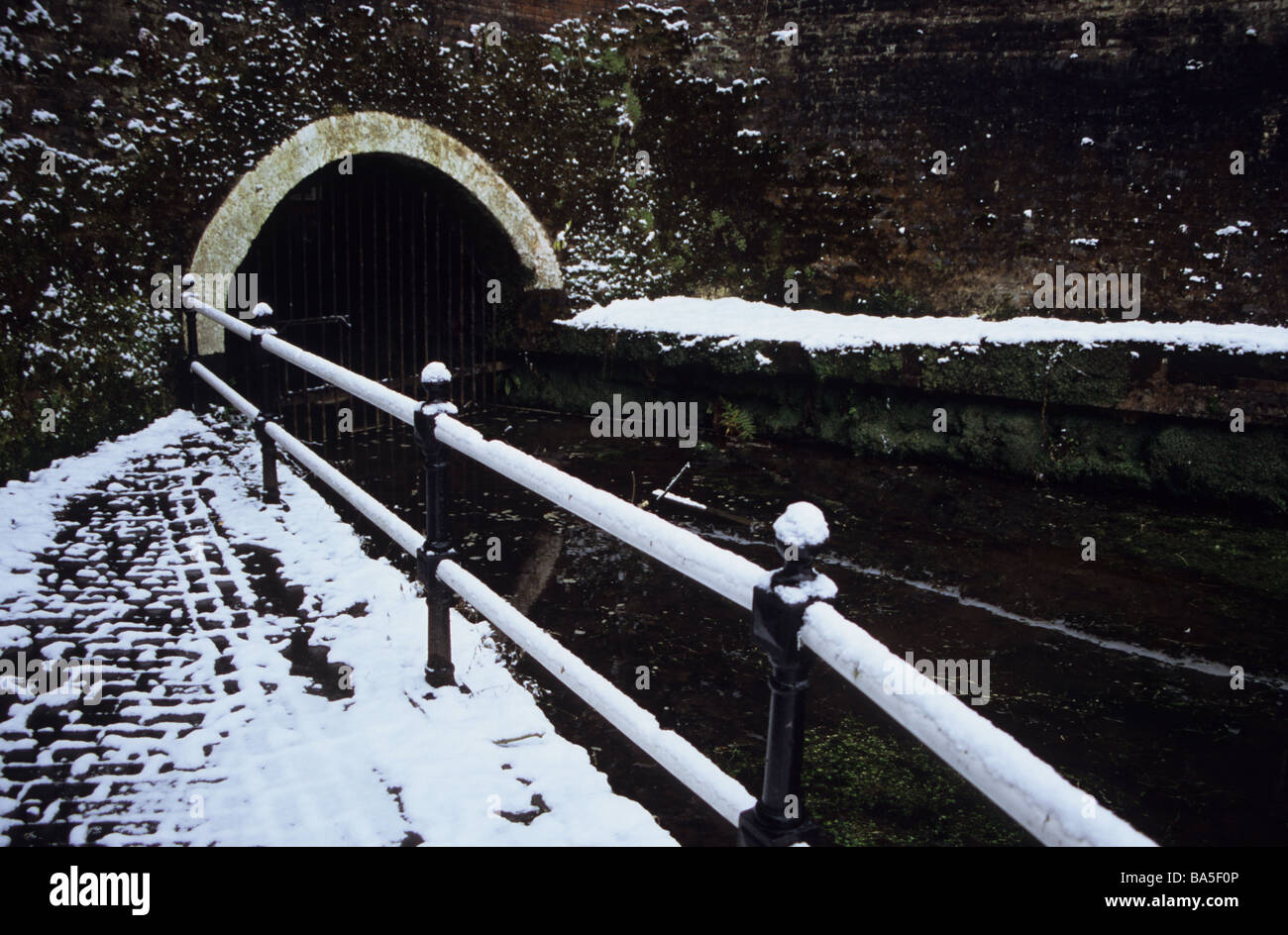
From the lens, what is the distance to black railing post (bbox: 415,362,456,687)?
9.01 feet

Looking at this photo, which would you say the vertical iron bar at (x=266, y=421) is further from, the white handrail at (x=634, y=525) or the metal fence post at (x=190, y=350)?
the white handrail at (x=634, y=525)

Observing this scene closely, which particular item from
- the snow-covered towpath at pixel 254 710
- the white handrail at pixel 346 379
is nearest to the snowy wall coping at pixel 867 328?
the white handrail at pixel 346 379

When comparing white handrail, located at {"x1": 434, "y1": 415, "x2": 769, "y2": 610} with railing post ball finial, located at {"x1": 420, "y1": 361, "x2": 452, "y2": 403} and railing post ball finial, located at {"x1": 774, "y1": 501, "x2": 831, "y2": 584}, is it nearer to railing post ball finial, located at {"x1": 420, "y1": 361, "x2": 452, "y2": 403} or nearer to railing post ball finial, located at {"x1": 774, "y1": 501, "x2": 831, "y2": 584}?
railing post ball finial, located at {"x1": 774, "y1": 501, "x2": 831, "y2": 584}

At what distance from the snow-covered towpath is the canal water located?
2.40 feet

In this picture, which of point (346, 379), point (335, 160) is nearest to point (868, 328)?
point (335, 160)

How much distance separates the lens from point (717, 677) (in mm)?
4051

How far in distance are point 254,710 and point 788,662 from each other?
182 cm

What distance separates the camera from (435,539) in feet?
9.21

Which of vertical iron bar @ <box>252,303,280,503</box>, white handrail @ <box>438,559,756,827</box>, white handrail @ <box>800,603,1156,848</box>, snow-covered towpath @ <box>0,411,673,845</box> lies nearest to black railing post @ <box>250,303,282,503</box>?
vertical iron bar @ <box>252,303,280,503</box>

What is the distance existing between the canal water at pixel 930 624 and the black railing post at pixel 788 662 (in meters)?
1.17

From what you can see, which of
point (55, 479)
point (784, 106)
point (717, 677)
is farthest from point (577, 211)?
point (717, 677)
